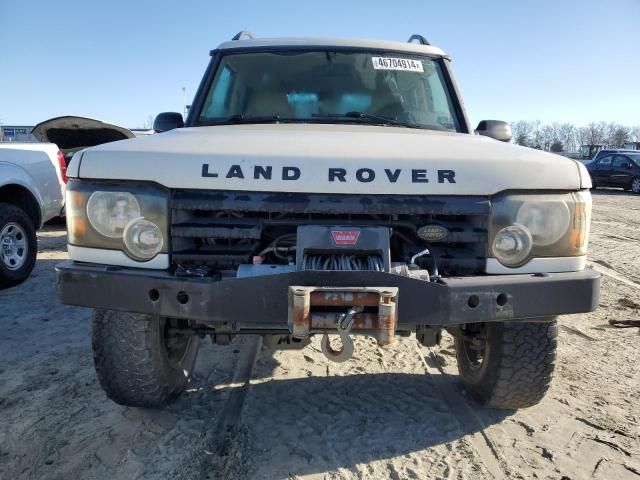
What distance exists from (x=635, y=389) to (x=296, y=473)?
89.8 inches

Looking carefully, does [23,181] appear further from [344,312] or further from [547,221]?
[547,221]

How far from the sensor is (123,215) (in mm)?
2193

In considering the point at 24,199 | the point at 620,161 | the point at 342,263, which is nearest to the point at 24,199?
the point at 24,199

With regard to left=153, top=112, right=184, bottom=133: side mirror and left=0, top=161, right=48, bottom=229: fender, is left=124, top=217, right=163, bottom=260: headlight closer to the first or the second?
left=153, top=112, right=184, bottom=133: side mirror

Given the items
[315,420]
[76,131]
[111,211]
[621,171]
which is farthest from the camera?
[621,171]

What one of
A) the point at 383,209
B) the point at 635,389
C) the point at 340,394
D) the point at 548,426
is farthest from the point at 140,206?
the point at 635,389

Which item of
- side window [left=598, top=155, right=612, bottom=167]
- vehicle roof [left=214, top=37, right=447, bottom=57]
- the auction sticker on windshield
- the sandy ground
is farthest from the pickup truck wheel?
side window [left=598, top=155, right=612, bottom=167]

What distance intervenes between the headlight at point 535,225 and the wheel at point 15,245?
195 inches

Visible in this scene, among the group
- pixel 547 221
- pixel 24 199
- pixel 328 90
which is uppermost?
pixel 328 90

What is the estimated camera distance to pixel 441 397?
3.06m

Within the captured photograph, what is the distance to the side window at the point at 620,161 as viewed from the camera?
18417 millimetres

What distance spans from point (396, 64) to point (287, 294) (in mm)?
2179

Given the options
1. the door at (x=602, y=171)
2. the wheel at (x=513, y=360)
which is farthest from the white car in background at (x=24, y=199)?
the door at (x=602, y=171)

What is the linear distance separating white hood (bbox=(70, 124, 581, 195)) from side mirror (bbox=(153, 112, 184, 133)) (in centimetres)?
133
